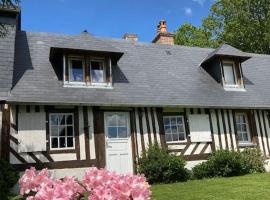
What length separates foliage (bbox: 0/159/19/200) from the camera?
905 cm

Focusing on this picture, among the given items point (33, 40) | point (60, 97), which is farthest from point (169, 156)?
point (33, 40)

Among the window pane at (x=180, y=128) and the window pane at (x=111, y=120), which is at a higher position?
the window pane at (x=111, y=120)

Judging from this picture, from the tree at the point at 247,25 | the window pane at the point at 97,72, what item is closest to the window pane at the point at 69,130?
the window pane at the point at 97,72

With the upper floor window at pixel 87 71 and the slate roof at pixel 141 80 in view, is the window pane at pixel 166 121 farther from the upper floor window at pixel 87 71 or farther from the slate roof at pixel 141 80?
the upper floor window at pixel 87 71

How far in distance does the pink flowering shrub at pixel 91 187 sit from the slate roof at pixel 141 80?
844 cm

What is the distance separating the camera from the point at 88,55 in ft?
40.1

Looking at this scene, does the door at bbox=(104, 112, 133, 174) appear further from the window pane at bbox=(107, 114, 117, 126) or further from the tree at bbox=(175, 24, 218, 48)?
the tree at bbox=(175, 24, 218, 48)

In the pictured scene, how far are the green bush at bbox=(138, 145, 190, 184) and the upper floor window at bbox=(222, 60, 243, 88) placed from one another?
4897 millimetres

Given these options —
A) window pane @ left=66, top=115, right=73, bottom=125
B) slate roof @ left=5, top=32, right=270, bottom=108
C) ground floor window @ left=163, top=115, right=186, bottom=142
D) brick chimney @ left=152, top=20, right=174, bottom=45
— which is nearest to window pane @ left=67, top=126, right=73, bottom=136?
window pane @ left=66, top=115, right=73, bottom=125

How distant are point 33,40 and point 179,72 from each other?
6.08 metres

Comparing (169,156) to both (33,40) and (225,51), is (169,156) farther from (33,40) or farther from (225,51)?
(33,40)

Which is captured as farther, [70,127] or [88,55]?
[88,55]

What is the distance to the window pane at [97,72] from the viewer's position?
40.4ft

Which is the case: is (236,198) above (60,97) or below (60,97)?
below
